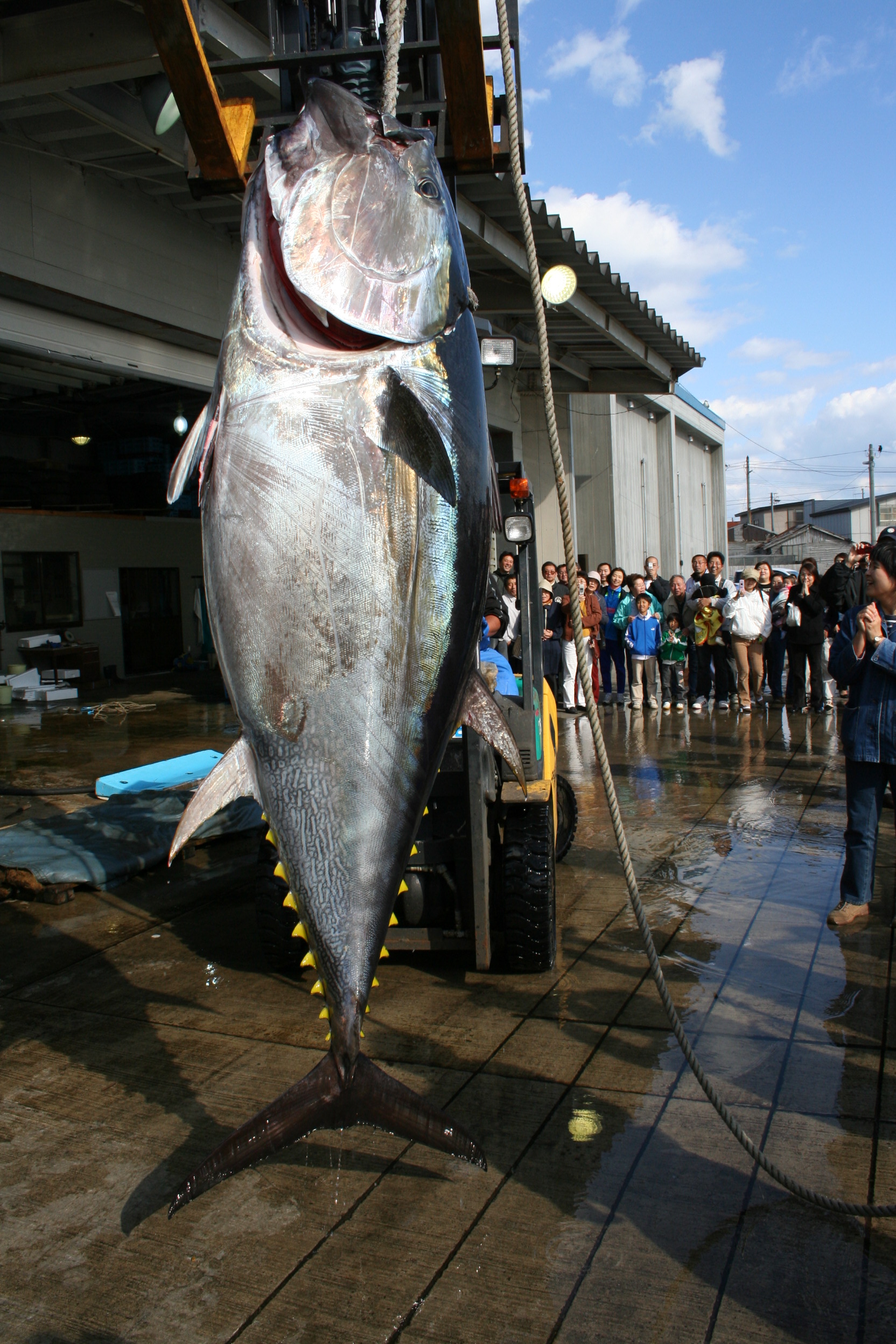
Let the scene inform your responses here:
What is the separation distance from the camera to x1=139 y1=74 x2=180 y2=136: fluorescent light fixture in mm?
7059

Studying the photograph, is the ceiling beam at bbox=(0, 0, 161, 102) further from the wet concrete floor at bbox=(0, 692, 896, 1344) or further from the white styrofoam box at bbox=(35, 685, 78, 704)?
the white styrofoam box at bbox=(35, 685, 78, 704)

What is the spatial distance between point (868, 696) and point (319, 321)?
4.02m

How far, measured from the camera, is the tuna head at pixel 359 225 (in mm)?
1538

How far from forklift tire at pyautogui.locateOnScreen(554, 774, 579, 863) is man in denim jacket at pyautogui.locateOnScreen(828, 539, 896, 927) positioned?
5.38 feet

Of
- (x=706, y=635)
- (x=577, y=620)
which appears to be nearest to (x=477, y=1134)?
(x=577, y=620)

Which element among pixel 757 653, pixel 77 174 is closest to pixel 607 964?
pixel 77 174

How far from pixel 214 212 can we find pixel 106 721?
6.71m

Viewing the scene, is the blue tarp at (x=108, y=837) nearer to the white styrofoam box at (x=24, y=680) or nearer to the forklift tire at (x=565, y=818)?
the forklift tire at (x=565, y=818)

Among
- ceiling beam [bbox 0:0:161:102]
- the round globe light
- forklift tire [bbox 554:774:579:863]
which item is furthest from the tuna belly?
the round globe light

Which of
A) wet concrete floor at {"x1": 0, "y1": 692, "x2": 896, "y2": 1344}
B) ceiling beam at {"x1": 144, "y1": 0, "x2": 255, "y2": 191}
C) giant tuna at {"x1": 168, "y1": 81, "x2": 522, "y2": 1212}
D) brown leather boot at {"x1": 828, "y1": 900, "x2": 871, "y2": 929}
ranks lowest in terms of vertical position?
wet concrete floor at {"x1": 0, "y1": 692, "x2": 896, "y2": 1344}

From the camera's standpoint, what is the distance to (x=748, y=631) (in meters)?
12.2

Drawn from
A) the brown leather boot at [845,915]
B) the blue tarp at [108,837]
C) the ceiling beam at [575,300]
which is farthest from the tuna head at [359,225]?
the ceiling beam at [575,300]

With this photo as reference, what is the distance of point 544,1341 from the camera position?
217 cm

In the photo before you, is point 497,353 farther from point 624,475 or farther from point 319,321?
point 624,475
